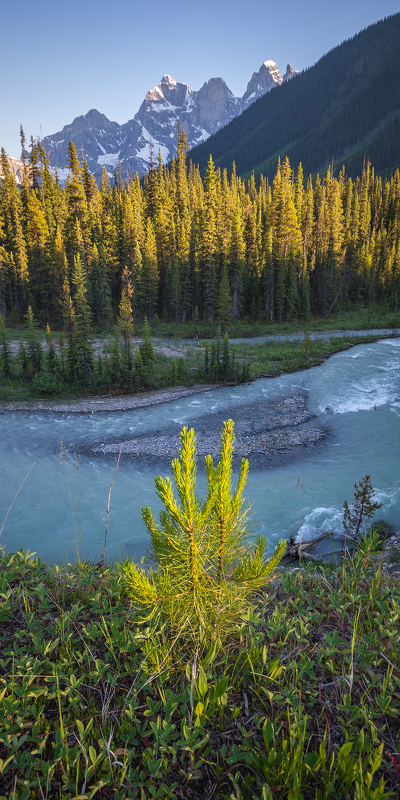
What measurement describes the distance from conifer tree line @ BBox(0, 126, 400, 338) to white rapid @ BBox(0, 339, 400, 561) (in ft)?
73.4

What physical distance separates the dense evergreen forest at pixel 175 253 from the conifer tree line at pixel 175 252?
0.15 meters

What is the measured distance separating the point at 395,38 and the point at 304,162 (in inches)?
4400

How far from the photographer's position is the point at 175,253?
4778 centimetres

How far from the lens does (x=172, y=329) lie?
42.3m

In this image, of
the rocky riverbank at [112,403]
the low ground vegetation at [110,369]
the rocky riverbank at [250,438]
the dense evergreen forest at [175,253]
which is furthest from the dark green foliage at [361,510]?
the dense evergreen forest at [175,253]

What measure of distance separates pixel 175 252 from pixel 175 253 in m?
0.33

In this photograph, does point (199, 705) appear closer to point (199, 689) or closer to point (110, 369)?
point (199, 689)

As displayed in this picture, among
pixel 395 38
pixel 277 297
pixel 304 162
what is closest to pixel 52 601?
pixel 277 297

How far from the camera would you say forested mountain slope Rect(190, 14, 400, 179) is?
5098 inches

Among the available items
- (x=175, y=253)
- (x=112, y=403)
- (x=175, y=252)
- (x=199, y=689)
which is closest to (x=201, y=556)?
(x=199, y=689)

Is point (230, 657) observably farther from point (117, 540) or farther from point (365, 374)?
point (365, 374)

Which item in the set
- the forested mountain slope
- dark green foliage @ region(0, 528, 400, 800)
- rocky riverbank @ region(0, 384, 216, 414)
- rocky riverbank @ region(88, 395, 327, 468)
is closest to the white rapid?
rocky riverbank @ region(88, 395, 327, 468)

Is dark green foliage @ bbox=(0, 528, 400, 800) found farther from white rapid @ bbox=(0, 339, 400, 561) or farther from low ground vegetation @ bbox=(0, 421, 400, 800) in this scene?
white rapid @ bbox=(0, 339, 400, 561)

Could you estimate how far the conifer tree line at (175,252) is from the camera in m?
43.9
